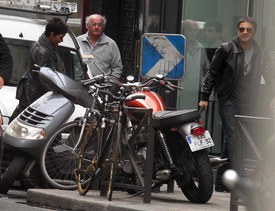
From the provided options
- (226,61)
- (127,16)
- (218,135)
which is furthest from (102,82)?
(127,16)

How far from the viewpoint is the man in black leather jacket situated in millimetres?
11453

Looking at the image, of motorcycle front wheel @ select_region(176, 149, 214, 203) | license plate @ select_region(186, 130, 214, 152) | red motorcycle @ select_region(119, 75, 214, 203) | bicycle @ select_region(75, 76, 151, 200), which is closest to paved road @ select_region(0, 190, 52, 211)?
bicycle @ select_region(75, 76, 151, 200)

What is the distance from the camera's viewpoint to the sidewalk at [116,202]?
905 centimetres

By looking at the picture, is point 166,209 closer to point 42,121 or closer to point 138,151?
point 138,151

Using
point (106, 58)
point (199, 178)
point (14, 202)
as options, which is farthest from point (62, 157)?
point (106, 58)

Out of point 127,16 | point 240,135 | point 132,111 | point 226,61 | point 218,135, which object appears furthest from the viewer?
point 127,16

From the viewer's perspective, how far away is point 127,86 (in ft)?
31.9

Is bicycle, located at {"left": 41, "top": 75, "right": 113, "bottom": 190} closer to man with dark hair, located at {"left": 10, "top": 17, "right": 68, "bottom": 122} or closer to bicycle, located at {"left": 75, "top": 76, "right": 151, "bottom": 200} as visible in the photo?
bicycle, located at {"left": 75, "top": 76, "right": 151, "bottom": 200}

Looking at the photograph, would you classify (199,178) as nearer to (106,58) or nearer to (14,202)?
(14,202)

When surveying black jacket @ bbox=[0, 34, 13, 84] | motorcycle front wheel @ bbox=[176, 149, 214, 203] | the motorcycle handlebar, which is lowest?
motorcycle front wheel @ bbox=[176, 149, 214, 203]

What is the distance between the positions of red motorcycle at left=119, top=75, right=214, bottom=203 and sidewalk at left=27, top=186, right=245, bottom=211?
0.20 metres

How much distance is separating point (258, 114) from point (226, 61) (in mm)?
763

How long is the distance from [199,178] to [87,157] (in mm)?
1312

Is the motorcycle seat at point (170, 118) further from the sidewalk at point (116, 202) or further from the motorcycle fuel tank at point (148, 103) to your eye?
the sidewalk at point (116, 202)
